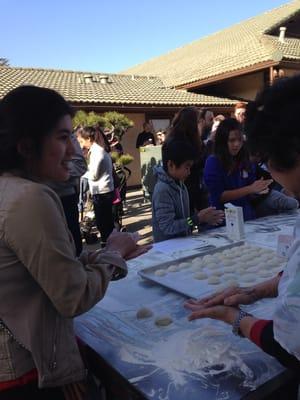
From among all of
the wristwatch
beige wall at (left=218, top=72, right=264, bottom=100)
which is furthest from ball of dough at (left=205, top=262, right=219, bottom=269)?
beige wall at (left=218, top=72, right=264, bottom=100)

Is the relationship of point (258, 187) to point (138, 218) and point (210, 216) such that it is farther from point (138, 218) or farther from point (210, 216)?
point (138, 218)

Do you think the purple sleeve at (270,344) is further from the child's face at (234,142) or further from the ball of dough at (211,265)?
the child's face at (234,142)

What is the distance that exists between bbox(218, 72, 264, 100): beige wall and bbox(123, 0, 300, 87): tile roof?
1.75 feet

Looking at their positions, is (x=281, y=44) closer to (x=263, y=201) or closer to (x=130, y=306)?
(x=263, y=201)

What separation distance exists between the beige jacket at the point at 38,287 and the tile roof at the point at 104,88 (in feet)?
31.7

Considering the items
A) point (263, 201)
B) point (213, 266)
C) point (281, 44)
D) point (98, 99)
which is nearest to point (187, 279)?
point (213, 266)

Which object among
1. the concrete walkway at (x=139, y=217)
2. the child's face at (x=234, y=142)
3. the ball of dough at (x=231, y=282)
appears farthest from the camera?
the concrete walkway at (x=139, y=217)

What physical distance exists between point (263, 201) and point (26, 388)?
217 centimetres

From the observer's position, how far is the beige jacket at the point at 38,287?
32.8 inches

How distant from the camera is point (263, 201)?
2758 mm

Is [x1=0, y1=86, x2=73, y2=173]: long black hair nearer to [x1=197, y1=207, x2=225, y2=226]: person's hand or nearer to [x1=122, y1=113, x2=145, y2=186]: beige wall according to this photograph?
[x1=197, y1=207, x2=225, y2=226]: person's hand

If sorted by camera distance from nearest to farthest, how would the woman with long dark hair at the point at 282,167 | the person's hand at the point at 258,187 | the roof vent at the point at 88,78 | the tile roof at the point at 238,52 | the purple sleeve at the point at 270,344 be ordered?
1. the woman with long dark hair at the point at 282,167
2. the purple sleeve at the point at 270,344
3. the person's hand at the point at 258,187
4. the tile roof at the point at 238,52
5. the roof vent at the point at 88,78

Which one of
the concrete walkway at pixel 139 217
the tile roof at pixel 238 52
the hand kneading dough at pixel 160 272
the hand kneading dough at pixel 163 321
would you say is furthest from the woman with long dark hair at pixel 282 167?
the tile roof at pixel 238 52

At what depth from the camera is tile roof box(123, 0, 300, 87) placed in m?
9.93
